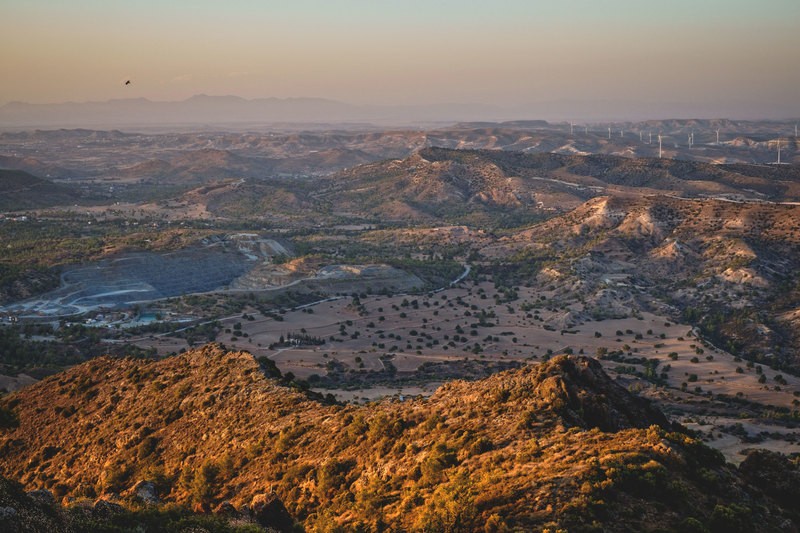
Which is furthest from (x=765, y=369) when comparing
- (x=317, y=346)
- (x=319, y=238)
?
(x=319, y=238)

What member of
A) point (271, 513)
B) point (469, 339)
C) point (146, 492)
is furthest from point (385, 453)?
point (469, 339)

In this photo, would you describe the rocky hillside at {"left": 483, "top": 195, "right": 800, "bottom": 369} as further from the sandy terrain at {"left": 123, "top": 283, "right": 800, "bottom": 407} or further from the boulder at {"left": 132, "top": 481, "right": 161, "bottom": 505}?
the boulder at {"left": 132, "top": 481, "right": 161, "bottom": 505}

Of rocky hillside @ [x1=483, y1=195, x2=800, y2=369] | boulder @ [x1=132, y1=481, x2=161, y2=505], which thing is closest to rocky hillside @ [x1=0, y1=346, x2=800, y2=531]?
boulder @ [x1=132, y1=481, x2=161, y2=505]

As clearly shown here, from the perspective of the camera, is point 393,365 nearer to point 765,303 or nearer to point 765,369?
point 765,369

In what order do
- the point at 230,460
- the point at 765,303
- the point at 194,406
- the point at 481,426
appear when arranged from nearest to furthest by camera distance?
the point at 481,426 < the point at 230,460 < the point at 194,406 < the point at 765,303

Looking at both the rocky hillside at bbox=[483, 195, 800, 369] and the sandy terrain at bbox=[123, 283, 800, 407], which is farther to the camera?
the rocky hillside at bbox=[483, 195, 800, 369]

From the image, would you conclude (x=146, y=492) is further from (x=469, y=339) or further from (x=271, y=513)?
(x=469, y=339)

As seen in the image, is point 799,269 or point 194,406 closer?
point 194,406

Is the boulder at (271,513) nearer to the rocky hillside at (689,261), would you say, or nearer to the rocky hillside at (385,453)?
the rocky hillside at (385,453)
